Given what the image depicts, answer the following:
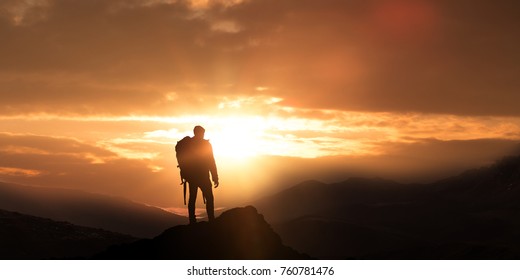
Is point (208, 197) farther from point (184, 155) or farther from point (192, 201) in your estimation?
point (184, 155)

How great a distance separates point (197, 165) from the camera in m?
27.1

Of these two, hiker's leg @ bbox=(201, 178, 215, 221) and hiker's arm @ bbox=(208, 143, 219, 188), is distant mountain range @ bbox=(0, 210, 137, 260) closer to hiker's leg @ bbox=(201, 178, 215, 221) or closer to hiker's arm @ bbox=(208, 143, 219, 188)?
hiker's leg @ bbox=(201, 178, 215, 221)

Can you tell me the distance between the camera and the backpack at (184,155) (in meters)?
27.2

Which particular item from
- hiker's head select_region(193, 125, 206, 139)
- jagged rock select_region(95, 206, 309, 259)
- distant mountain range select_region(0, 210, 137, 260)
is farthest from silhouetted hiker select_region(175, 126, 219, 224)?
distant mountain range select_region(0, 210, 137, 260)

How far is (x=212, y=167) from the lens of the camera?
1067 inches

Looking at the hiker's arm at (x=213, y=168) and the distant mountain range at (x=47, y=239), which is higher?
the hiker's arm at (x=213, y=168)

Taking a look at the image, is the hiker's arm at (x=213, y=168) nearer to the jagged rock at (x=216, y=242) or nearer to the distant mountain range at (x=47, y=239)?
the jagged rock at (x=216, y=242)

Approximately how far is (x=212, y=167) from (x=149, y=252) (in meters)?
3.99

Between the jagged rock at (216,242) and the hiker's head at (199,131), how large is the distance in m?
3.10

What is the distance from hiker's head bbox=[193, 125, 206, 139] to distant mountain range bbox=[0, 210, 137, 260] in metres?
12.0

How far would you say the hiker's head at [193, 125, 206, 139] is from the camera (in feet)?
88.0

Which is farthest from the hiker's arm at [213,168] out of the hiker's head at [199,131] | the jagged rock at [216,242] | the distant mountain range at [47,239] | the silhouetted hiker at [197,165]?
the distant mountain range at [47,239]
